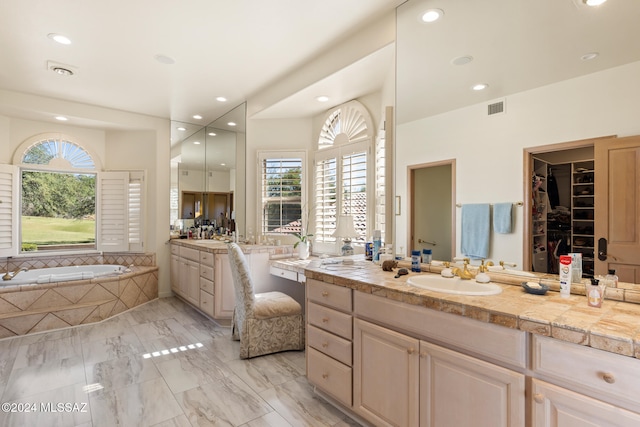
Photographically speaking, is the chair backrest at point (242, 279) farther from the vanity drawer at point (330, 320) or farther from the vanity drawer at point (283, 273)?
the vanity drawer at point (330, 320)

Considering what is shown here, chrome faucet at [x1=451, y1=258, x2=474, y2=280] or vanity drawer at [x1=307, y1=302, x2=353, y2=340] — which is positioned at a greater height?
chrome faucet at [x1=451, y1=258, x2=474, y2=280]

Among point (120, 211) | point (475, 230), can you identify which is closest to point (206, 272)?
point (120, 211)

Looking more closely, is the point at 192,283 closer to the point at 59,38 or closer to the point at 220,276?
the point at 220,276

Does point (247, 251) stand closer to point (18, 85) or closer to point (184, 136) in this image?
point (184, 136)

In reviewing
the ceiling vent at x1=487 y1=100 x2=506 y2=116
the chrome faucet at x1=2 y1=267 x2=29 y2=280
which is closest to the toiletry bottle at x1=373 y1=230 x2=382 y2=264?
the ceiling vent at x1=487 y1=100 x2=506 y2=116

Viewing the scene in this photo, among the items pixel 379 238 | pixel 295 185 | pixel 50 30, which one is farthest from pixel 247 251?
pixel 50 30

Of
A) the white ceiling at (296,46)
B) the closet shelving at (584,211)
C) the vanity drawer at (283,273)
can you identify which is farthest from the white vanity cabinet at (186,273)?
the closet shelving at (584,211)

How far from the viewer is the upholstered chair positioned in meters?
2.78

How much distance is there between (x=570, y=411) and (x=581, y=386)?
4.0 inches

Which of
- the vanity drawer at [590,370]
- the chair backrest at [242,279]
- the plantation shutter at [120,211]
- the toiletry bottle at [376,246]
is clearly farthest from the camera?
the plantation shutter at [120,211]

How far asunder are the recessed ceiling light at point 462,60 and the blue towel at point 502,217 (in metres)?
0.95

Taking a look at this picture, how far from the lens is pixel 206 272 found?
3.88m

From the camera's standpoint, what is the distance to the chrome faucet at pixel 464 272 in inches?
Result: 72.5

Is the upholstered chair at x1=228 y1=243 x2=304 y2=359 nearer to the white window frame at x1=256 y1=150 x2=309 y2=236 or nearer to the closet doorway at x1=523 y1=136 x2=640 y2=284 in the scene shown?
the white window frame at x1=256 y1=150 x2=309 y2=236
